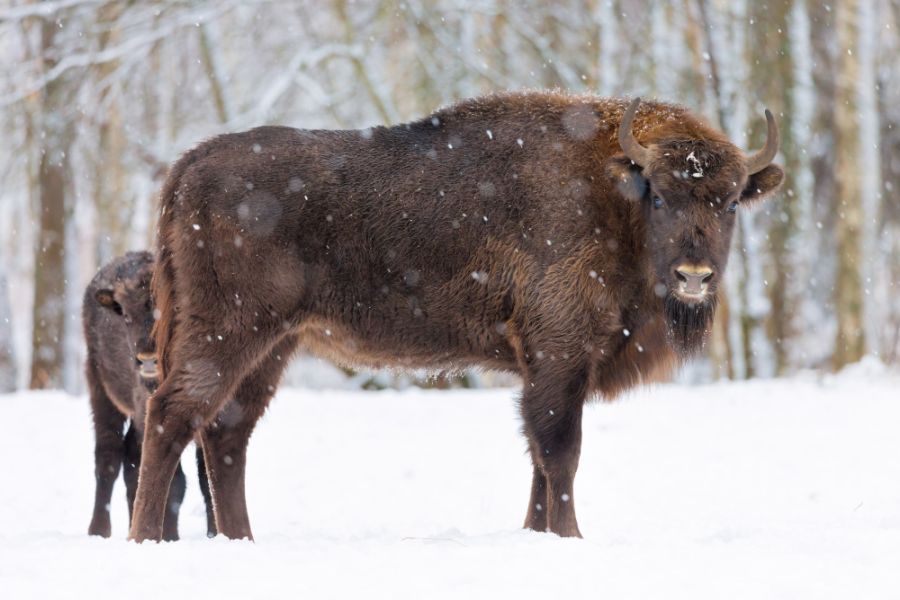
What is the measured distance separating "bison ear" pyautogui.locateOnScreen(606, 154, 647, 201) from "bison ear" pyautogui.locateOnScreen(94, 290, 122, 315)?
3.40 m

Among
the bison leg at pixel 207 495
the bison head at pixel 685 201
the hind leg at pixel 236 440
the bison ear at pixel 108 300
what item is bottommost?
the bison leg at pixel 207 495

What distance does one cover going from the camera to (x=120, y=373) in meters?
7.67

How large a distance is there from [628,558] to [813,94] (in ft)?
37.9

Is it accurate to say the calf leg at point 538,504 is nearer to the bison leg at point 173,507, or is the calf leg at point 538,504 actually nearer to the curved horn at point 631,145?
the curved horn at point 631,145

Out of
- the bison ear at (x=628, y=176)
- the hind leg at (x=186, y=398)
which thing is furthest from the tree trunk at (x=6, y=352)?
the bison ear at (x=628, y=176)

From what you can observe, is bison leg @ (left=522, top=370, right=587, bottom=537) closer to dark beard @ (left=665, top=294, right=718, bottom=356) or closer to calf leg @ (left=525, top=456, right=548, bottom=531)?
calf leg @ (left=525, top=456, right=548, bottom=531)

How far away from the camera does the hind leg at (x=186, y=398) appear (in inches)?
235

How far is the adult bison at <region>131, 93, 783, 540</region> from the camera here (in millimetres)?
6047

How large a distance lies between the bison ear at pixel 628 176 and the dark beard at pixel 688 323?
60 centimetres

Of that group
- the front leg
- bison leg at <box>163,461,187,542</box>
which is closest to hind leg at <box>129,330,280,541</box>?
bison leg at <box>163,461,187,542</box>

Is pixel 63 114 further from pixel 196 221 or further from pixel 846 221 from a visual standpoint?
pixel 846 221

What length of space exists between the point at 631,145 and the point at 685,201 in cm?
42

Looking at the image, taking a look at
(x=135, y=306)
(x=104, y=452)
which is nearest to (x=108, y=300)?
(x=135, y=306)

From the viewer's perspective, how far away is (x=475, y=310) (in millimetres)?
6289
